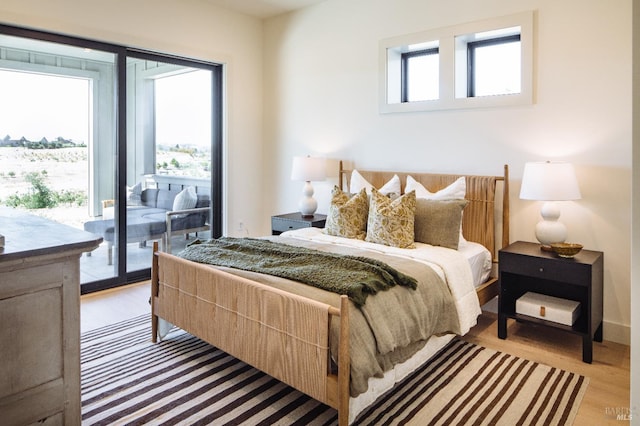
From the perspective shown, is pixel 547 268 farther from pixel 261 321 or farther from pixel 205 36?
pixel 205 36

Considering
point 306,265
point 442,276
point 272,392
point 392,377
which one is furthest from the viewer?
point 442,276

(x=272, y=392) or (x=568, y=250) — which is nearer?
(x=272, y=392)

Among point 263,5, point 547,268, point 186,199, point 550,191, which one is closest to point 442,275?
point 547,268

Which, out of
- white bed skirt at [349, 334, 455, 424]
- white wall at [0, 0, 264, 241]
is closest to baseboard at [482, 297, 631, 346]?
white bed skirt at [349, 334, 455, 424]

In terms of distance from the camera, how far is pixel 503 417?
7.32 feet

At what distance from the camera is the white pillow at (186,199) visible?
4867 mm

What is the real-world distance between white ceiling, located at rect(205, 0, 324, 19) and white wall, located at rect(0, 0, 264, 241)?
104 mm

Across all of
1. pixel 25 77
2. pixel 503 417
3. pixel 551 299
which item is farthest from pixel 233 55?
pixel 503 417

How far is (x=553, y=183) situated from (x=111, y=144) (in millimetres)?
3819

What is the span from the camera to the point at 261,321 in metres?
2.32

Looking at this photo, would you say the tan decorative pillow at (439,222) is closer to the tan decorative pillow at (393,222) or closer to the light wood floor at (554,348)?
the tan decorative pillow at (393,222)

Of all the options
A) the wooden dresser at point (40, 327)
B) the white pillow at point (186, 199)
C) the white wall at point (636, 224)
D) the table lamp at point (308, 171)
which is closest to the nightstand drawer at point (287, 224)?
the table lamp at point (308, 171)

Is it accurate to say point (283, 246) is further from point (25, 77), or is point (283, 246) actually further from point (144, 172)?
point (25, 77)

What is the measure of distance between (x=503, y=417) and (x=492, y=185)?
6.19 ft
